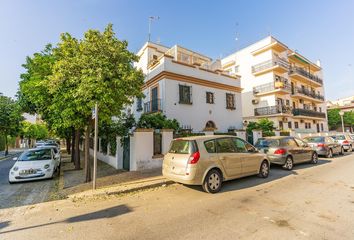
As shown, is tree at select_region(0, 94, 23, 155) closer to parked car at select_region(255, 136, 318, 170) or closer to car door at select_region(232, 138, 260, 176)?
car door at select_region(232, 138, 260, 176)

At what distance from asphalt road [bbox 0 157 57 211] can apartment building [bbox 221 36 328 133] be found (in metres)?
22.1

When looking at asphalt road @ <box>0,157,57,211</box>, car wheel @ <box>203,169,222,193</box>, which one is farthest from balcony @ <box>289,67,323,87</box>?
asphalt road @ <box>0,157,57,211</box>

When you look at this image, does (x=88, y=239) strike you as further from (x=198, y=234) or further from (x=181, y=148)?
(x=181, y=148)

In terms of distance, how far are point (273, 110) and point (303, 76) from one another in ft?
36.0

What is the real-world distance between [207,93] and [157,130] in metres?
8.07

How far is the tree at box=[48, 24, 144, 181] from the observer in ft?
22.3

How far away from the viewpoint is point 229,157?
6.28 meters

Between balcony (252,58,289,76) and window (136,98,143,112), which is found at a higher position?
balcony (252,58,289,76)

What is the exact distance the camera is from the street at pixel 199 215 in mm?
3537

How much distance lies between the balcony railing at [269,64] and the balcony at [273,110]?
562cm

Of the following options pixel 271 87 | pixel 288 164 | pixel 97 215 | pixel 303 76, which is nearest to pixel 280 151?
pixel 288 164

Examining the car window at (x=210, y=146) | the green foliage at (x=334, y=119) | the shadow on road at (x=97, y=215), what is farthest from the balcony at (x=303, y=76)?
the shadow on road at (x=97, y=215)

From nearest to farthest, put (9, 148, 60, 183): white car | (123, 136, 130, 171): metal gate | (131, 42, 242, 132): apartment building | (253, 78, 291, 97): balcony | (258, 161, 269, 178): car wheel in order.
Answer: (258, 161, 269, 178): car wheel
(9, 148, 60, 183): white car
(123, 136, 130, 171): metal gate
(131, 42, 242, 132): apartment building
(253, 78, 291, 97): balcony

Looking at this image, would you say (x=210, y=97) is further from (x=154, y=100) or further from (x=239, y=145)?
(x=239, y=145)
